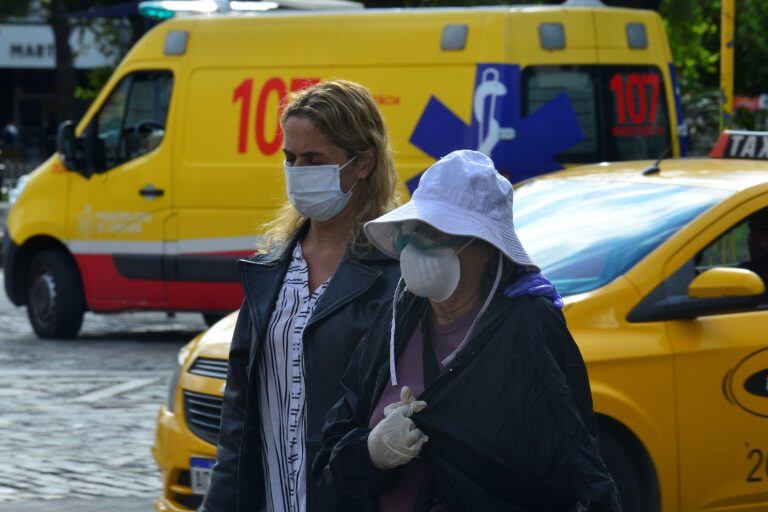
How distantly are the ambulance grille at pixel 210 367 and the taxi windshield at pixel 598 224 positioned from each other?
1221 millimetres

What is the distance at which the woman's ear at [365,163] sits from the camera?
348 centimetres

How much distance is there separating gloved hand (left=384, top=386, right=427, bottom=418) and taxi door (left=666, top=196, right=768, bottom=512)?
2.74 meters

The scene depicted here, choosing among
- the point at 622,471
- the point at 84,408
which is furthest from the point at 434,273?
the point at 84,408

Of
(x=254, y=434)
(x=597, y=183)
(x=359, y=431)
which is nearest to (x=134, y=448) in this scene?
(x=597, y=183)

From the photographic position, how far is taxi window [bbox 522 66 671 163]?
11.1 m

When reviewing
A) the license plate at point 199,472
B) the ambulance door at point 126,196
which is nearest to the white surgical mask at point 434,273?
the license plate at point 199,472

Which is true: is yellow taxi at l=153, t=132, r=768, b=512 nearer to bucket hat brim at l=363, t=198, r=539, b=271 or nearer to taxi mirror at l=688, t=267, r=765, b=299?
taxi mirror at l=688, t=267, r=765, b=299

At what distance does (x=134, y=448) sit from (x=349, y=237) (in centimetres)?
517

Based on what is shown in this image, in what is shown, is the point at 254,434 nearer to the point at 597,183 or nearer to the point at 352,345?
the point at 352,345

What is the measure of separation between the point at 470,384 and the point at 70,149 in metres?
10.4

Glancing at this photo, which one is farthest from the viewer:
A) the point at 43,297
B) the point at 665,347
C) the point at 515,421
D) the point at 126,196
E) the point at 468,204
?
the point at 43,297

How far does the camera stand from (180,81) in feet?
39.9

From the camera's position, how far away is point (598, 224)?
5.92 metres

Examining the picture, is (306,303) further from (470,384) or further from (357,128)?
(470,384)
